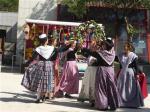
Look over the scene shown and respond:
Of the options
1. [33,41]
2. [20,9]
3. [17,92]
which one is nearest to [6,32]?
[20,9]

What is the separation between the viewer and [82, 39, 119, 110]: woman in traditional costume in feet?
38.8

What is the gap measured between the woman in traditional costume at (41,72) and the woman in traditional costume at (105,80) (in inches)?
38.5

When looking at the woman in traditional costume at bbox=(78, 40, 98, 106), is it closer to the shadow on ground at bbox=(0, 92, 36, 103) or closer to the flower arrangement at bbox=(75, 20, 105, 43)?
the flower arrangement at bbox=(75, 20, 105, 43)

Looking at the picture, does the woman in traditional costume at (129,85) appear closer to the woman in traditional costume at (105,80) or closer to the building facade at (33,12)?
the woman in traditional costume at (105,80)

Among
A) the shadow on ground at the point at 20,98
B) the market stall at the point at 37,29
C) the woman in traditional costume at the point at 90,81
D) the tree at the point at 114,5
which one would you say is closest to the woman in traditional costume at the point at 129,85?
the woman in traditional costume at the point at 90,81

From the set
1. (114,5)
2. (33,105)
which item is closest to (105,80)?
(33,105)

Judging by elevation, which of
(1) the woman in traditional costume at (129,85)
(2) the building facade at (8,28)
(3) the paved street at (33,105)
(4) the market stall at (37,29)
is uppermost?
(2) the building facade at (8,28)

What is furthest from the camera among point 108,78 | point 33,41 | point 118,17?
point 118,17

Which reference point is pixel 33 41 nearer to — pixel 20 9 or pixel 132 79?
pixel 20 9

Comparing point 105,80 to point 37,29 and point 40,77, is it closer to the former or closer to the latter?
point 40,77

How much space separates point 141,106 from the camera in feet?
41.9

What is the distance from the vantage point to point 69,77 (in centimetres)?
1405

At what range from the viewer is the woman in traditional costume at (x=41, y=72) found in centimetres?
1230

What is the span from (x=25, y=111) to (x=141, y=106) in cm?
318
